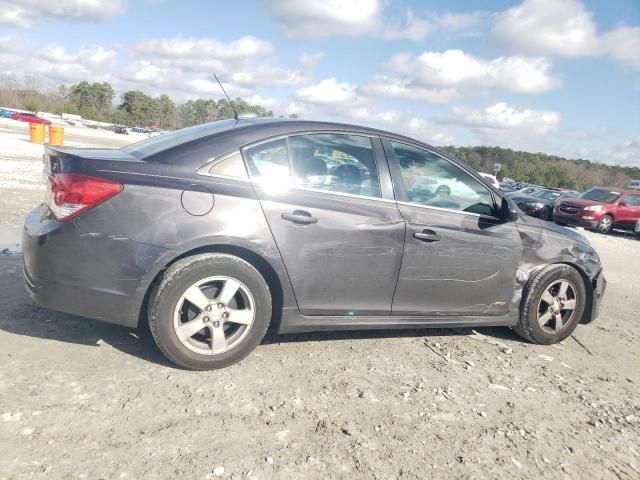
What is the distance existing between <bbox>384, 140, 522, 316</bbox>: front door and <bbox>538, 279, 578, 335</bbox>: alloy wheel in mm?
430

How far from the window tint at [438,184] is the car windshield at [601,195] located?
16.9 m

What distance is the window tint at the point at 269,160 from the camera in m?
3.49

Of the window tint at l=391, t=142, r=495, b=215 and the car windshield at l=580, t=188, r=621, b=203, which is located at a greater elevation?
the window tint at l=391, t=142, r=495, b=215

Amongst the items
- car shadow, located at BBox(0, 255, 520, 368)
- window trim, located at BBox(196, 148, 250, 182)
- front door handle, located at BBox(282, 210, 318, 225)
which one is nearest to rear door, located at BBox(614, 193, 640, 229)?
car shadow, located at BBox(0, 255, 520, 368)

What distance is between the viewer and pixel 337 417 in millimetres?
3039

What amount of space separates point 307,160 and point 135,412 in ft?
6.43

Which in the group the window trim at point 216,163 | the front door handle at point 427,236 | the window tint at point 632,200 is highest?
the window trim at point 216,163

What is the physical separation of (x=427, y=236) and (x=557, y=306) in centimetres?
161

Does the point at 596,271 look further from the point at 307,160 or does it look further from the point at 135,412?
the point at 135,412

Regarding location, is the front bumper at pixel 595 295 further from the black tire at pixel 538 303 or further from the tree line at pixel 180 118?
the tree line at pixel 180 118

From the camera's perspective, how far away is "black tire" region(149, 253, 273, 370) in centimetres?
322

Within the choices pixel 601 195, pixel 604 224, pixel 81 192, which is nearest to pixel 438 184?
pixel 81 192

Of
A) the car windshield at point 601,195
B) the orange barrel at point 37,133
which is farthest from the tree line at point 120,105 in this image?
the car windshield at point 601,195

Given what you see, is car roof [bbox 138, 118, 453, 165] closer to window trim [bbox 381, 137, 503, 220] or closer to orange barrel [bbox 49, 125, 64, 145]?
window trim [bbox 381, 137, 503, 220]
